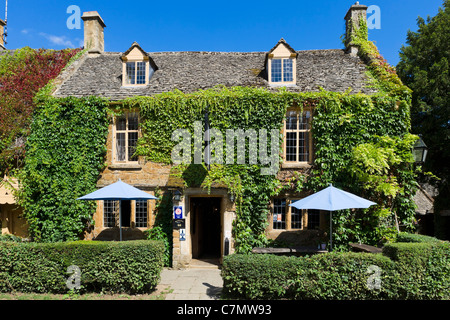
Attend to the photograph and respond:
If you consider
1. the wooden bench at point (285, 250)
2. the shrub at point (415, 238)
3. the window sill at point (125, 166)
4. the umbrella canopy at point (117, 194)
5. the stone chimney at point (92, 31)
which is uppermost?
the stone chimney at point (92, 31)

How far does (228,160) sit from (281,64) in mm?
5022

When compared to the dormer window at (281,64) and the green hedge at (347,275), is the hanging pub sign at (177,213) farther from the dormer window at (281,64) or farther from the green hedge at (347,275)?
the dormer window at (281,64)

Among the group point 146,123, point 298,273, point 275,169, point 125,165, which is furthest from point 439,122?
point 125,165

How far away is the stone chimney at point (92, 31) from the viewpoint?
15023 millimetres

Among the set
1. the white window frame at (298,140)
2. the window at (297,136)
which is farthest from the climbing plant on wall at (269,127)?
the window at (297,136)

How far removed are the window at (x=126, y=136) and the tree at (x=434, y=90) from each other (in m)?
14.7

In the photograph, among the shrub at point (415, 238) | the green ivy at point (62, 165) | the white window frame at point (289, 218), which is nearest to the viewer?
the shrub at point (415, 238)

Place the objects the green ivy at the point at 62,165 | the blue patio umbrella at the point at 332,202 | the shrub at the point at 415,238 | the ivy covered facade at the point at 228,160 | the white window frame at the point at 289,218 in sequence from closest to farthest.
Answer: the blue patio umbrella at the point at 332,202 → the shrub at the point at 415,238 → the ivy covered facade at the point at 228,160 → the green ivy at the point at 62,165 → the white window frame at the point at 289,218

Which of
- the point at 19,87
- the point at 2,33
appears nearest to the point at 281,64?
the point at 19,87

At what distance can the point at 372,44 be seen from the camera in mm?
14070

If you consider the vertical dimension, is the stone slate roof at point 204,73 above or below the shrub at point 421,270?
above

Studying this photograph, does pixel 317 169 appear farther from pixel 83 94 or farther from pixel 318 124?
pixel 83 94

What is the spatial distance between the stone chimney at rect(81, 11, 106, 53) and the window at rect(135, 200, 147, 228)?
8985 millimetres

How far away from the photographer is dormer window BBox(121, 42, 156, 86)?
41.5ft
